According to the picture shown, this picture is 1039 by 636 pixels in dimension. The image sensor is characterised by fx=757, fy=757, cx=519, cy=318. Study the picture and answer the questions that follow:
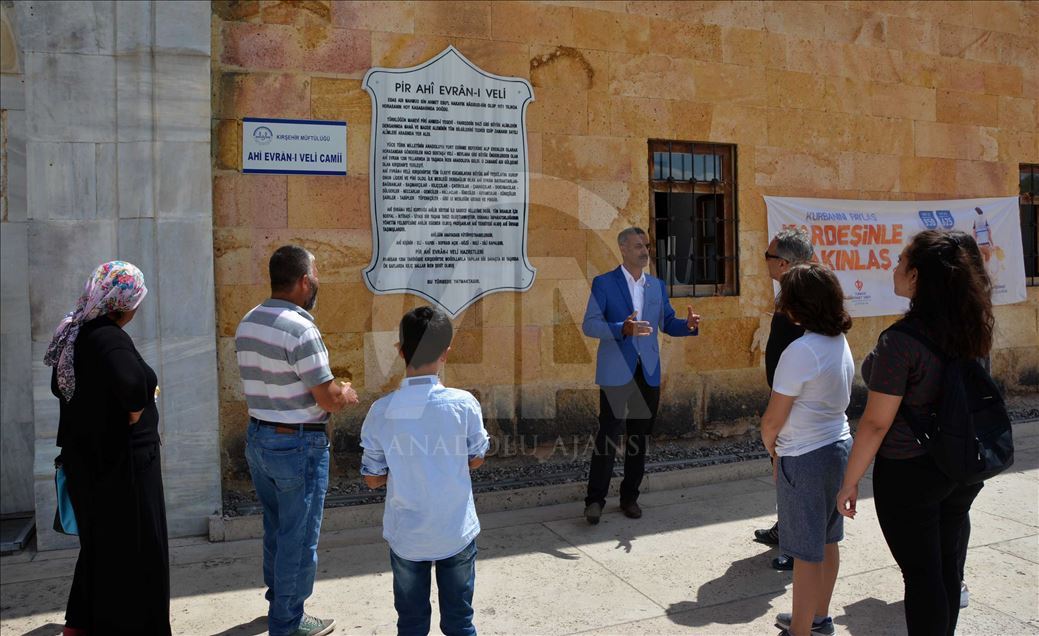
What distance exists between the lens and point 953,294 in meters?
2.64

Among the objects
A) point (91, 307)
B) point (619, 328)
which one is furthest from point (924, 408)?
point (91, 307)

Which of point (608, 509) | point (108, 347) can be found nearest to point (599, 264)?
point (608, 509)

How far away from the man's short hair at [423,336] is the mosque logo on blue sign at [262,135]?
11.0ft

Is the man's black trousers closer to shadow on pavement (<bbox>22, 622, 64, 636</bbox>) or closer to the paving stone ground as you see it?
the paving stone ground

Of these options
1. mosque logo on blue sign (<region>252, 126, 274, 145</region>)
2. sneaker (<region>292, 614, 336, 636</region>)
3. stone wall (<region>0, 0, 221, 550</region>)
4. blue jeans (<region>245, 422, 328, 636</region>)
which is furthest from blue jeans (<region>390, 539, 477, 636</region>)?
mosque logo on blue sign (<region>252, 126, 274, 145</region>)

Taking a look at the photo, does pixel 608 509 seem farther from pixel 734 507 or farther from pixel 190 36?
pixel 190 36

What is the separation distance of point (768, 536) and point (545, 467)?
207 centimetres

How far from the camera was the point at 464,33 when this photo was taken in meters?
5.96

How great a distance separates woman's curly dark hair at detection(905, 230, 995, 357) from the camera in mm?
2613

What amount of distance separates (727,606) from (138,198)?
4.30 meters

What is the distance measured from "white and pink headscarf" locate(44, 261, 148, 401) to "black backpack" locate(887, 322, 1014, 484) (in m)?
2.92

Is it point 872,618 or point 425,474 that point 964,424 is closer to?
point 872,618

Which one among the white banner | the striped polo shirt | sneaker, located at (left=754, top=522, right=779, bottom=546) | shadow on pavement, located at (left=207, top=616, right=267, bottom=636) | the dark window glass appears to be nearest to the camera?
the striped polo shirt

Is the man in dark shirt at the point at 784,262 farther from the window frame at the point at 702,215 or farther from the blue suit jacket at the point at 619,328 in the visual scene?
the window frame at the point at 702,215
